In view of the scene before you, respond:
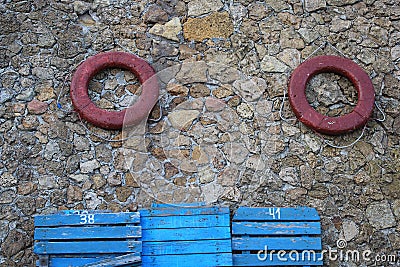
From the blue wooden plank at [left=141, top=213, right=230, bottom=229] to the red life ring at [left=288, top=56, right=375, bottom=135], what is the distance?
47.6 inches

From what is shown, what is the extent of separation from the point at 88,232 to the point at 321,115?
2322mm

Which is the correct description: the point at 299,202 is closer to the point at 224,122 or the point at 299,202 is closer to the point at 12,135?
the point at 224,122

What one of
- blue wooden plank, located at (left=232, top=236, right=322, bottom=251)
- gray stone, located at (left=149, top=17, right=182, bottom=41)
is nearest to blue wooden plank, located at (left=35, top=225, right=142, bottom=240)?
blue wooden plank, located at (left=232, top=236, right=322, bottom=251)

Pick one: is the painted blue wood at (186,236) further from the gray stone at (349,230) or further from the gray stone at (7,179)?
the gray stone at (7,179)

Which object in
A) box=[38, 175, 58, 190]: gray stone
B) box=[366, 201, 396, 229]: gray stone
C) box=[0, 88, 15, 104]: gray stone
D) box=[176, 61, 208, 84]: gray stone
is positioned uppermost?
box=[176, 61, 208, 84]: gray stone

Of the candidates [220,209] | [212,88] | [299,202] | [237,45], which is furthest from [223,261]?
[237,45]

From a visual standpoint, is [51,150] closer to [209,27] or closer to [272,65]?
[209,27]

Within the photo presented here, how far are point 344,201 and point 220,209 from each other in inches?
44.7

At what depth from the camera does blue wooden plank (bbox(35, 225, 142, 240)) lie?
509cm

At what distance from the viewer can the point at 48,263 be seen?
16.5 feet

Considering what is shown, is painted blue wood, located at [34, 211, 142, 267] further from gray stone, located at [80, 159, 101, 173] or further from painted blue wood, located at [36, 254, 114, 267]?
gray stone, located at [80, 159, 101, 173]

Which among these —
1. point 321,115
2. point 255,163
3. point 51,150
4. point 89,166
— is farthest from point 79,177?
point 321,115

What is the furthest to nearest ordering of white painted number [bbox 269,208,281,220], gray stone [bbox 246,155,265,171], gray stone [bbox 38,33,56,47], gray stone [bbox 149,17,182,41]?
gray stone [bbox 149,17,182,41]
gray stone [bbox 38,33,56,47]
gray stone [bbox 246,155,265,171]
white painted number [bbox 269,208,281,220]

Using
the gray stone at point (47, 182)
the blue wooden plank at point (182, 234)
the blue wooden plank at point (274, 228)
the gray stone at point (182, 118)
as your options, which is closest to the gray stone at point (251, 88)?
the gray stone at point (182, 118)
